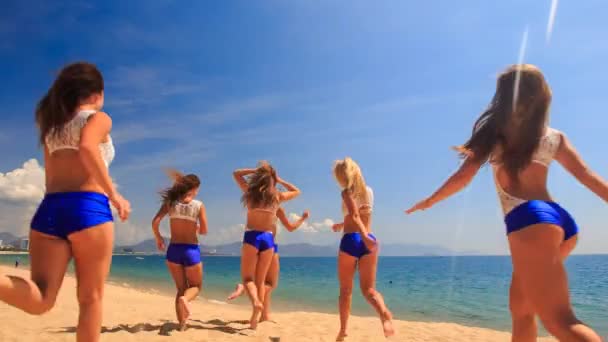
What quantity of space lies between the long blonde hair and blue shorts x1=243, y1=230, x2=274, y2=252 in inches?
76.7

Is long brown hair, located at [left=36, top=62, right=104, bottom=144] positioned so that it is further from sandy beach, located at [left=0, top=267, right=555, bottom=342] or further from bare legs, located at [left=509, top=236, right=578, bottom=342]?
sandy beach, located at [left=0, top=267, right=555, bottom=342]

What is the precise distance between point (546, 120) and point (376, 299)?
140 inches

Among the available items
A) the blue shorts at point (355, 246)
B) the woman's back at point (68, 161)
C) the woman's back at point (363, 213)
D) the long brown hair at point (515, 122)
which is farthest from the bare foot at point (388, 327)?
the woman's back at point (68, 161)

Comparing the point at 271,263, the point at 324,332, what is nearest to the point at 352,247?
the point at 271,263

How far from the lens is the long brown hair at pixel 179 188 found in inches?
280

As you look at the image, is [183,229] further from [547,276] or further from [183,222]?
[547,276]

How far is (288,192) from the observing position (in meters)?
7.85

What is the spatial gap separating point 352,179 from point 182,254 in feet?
10.1

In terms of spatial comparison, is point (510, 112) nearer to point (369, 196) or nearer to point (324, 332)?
point (369, 196)

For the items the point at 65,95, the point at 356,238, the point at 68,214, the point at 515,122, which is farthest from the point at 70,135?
the point at 356,238

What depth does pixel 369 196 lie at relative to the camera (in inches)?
247

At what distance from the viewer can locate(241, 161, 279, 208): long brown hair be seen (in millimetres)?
7426

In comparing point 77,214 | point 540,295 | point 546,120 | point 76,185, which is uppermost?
point 546,120

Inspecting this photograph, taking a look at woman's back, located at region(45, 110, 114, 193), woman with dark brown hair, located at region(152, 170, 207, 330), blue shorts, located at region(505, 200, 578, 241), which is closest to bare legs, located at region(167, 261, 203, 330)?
woman with dark brown hair, located at region(152, 170, 207, 330)
